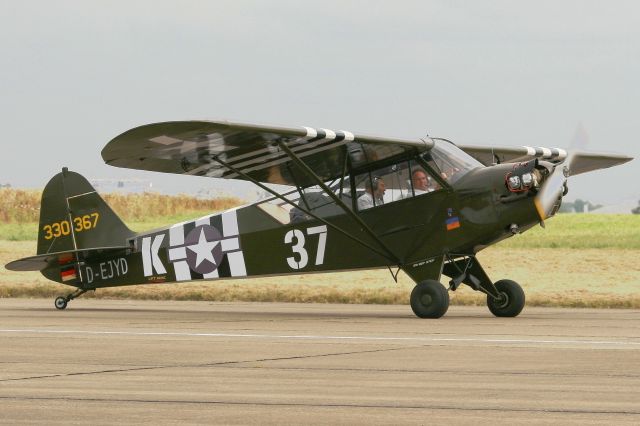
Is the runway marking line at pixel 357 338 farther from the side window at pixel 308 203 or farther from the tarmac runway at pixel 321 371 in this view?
the side window at pixel 308 203

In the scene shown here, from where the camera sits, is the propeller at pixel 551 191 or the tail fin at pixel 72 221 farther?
the tail fin at pixel 72 221

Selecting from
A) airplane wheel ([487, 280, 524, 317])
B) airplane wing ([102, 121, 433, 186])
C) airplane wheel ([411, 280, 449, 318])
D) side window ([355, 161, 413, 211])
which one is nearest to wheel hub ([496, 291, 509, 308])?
airplane wheel ([487, 280, 524, 317])

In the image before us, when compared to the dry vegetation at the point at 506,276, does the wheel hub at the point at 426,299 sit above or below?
above

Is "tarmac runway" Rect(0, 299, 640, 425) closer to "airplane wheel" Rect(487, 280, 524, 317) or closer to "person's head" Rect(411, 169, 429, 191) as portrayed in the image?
"airplane wheel" Rect(487, 280, 524, 317)

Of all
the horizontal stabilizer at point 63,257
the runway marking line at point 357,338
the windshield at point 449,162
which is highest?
the windshield at point 449,162

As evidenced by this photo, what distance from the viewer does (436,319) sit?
55.1 feet

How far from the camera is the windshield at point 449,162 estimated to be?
17.3 meters

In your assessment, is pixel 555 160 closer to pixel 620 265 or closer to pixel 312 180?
pixel 312 180

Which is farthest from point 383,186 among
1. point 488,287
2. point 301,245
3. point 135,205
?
point 135,205

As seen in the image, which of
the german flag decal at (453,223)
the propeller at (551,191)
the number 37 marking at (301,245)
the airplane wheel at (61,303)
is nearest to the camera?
the propeller at (551,191)

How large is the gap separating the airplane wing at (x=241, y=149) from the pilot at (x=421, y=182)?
0.43 m

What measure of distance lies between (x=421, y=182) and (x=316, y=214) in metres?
1.85

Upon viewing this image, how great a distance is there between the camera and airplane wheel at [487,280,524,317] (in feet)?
57.8

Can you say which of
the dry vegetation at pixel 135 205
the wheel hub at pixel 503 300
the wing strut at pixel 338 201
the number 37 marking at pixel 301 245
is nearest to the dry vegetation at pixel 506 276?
the wheel hub at pixel 503 300
